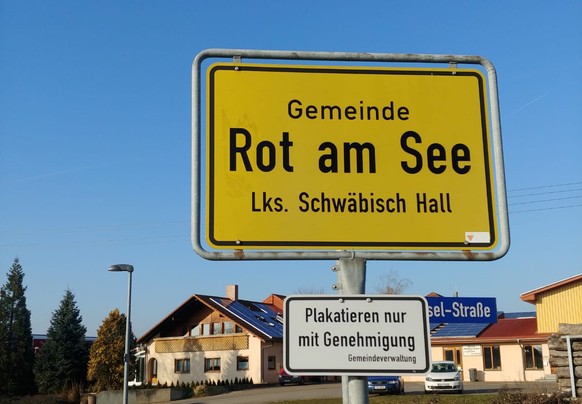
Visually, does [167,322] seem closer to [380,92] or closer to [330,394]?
[330,394]

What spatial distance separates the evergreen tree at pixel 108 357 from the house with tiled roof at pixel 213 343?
766cm

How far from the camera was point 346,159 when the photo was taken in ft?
9.17

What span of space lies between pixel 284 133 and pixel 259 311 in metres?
52.7

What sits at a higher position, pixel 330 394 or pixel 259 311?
pixel 259 311

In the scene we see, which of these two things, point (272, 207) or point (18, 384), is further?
point (18, 384)

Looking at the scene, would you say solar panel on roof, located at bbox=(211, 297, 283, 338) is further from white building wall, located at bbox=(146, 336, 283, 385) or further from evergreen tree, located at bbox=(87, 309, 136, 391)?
evergreen tree, located at bbox=(87, 309, 136, 391)

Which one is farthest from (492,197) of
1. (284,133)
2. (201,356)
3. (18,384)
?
(18,384)

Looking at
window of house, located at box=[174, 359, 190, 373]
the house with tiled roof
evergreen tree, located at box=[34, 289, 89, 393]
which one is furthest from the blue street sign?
evergreen tree, located at box=[34, 289, 89, 393]

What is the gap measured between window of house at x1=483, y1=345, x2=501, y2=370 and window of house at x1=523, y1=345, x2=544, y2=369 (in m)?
1.83

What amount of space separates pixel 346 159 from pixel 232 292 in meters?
53.0

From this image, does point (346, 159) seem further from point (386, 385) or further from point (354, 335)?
point (386, 385)

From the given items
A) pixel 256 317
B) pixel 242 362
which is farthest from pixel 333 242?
pixel 256 317

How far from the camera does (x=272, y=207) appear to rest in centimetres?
272

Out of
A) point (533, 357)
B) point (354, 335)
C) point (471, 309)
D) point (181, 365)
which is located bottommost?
point (181, 365)
